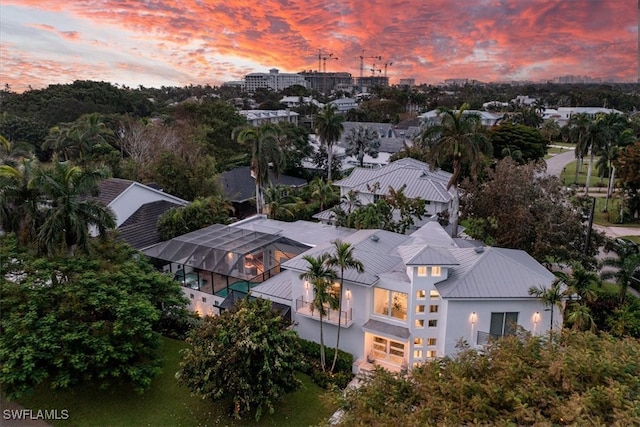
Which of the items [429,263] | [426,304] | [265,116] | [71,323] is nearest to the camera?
[71,323]

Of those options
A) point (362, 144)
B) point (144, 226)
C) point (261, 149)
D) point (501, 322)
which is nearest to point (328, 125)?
point (362, 144)

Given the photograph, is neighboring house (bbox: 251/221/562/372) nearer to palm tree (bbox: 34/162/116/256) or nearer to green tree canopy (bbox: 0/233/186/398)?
green tree canopy (bbox: 0/233/186/398)

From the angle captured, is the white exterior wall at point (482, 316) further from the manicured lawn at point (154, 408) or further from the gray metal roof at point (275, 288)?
the gray metal roof at point (275, 288)

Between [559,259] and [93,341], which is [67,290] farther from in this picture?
[559,259]

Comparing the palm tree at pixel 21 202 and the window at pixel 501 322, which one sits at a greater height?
the palm tree at pixel 21 202

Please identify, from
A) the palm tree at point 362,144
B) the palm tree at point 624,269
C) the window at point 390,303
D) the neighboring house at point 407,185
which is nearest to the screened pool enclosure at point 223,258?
the window at point 390,303

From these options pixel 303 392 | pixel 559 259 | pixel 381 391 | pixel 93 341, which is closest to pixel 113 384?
pixel 93 341

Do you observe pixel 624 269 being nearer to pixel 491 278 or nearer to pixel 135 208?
pixel 491 278
